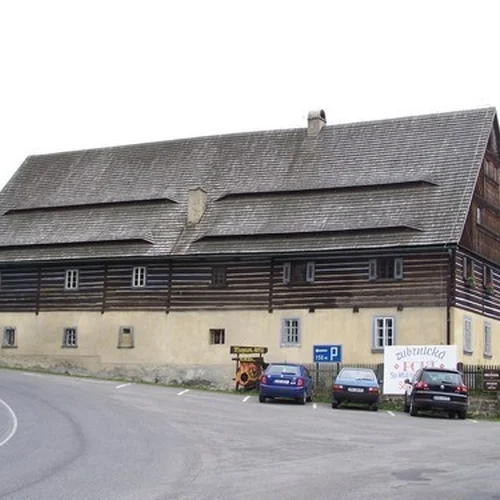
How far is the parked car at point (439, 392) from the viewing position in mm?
30219

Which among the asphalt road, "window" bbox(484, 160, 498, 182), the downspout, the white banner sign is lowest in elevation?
the asphalt road

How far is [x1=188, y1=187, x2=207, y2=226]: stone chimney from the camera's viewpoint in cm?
4577

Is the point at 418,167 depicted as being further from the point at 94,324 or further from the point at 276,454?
the point at 276,454

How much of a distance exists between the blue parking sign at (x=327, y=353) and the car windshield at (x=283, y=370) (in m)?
4.08

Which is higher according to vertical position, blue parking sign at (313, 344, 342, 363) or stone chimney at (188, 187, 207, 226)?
stone chimney at (188, 187, 207, 226)

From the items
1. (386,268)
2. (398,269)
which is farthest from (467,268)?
(386,268)

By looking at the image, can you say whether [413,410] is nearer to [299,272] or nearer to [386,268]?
[386,268]

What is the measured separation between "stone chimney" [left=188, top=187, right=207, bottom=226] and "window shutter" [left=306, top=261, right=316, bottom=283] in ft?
21.9

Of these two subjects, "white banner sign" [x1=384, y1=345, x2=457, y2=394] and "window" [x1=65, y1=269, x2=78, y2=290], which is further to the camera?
"window" [x1=65, y1=269, x2=78, y2=290]

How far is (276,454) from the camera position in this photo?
18125 mm

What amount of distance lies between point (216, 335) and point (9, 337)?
11431 mm

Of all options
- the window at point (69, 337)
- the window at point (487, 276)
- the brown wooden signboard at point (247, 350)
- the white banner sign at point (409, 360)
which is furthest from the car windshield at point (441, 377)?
the window at point (69, 337)

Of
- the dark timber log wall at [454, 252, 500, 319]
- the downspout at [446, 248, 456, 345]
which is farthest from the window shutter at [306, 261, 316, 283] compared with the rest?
the dark timber log wall at [454, 252, 500, 319]

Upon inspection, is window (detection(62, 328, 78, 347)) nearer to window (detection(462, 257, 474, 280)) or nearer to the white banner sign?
the white banner sign
